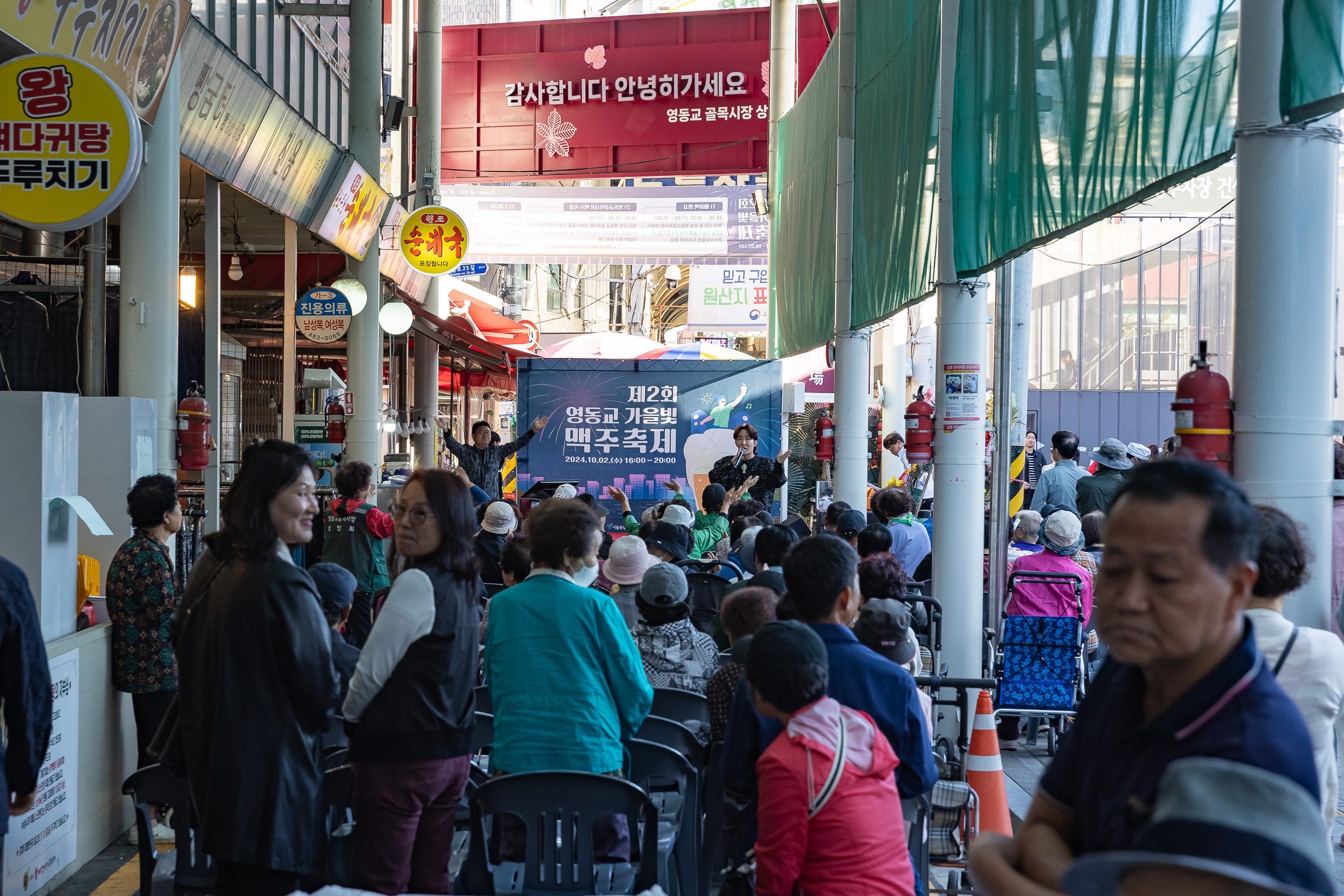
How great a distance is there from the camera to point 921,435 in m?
8.29

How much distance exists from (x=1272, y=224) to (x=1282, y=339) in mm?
362

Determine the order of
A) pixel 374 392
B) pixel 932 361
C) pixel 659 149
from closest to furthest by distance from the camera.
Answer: pixel 374 392, pixel 659 149, pixel 932 361

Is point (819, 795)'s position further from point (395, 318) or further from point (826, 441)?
point (395, 318)

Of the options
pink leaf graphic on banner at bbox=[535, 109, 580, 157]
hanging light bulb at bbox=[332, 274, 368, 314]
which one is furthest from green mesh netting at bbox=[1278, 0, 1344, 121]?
pink leaf graphic on banner at bbox=[535, 109, 580, 157]

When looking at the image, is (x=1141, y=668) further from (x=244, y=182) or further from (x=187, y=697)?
(x=244, y=182)

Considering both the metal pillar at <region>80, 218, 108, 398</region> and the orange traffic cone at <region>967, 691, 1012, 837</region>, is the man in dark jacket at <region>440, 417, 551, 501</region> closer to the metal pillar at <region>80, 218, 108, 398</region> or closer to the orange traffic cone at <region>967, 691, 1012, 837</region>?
the metal pillar at <region>80, 218, 108, 398</region>

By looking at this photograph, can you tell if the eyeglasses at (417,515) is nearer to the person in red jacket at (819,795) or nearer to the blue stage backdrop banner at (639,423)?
the person in red jacket at (819,795)

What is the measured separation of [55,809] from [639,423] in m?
10.5

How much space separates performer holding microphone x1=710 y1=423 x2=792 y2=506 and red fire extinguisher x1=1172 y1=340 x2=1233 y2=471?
7.69 metres

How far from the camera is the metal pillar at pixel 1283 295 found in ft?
12.0

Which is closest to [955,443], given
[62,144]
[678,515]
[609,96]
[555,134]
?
[678,515]

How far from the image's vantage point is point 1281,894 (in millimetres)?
1395

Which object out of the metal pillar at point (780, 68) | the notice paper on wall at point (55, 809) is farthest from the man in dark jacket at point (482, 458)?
the metal pillar at point (780, 68)

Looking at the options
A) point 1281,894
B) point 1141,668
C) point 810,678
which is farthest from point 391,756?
point 1281,894
